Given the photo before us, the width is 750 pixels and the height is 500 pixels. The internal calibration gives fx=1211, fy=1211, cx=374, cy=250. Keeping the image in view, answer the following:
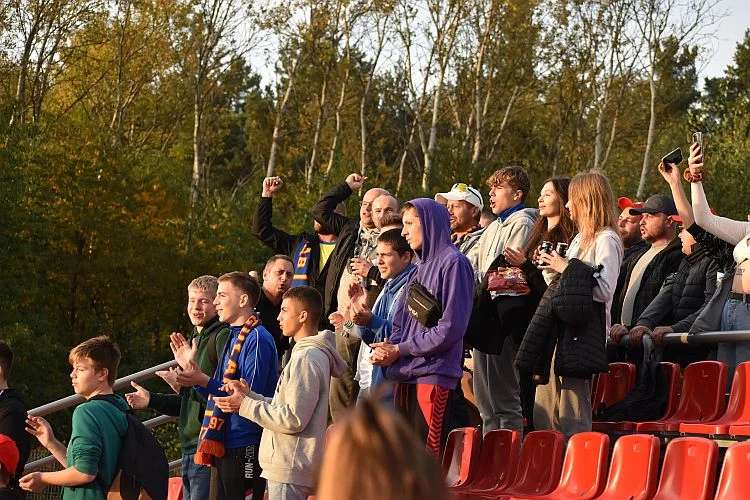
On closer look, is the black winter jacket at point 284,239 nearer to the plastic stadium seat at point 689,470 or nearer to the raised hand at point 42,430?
the raised hand at point 42,430

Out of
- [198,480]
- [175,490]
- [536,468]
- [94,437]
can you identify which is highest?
[94,437]

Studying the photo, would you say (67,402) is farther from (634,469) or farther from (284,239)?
(634,469)

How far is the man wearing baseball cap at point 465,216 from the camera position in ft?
28.9

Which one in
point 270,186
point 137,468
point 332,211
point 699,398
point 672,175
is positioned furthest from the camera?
point 270,186

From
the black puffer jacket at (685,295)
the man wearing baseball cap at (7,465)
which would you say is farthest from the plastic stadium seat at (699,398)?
the man wearing baseball cap at (7,465)

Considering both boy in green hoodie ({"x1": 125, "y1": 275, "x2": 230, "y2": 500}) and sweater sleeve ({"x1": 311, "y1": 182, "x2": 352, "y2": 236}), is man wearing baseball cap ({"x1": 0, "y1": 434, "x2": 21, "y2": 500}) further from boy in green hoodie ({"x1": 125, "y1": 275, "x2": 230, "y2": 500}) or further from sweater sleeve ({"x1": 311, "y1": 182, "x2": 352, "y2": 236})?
sweater sleeve ({"x1": 311, "y1": 182, "x2": 352, "y2": 236})

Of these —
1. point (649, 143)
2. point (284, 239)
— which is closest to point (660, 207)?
point (284, 239)

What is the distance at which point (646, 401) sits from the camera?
847cm

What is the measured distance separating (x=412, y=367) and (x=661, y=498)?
1.60 metres

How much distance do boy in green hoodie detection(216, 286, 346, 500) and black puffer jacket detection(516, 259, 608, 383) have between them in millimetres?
1212

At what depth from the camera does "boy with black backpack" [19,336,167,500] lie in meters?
6.71

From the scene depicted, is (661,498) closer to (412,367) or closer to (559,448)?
(559,448)

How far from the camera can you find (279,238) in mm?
10898

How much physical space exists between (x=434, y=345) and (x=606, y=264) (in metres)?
1.17
